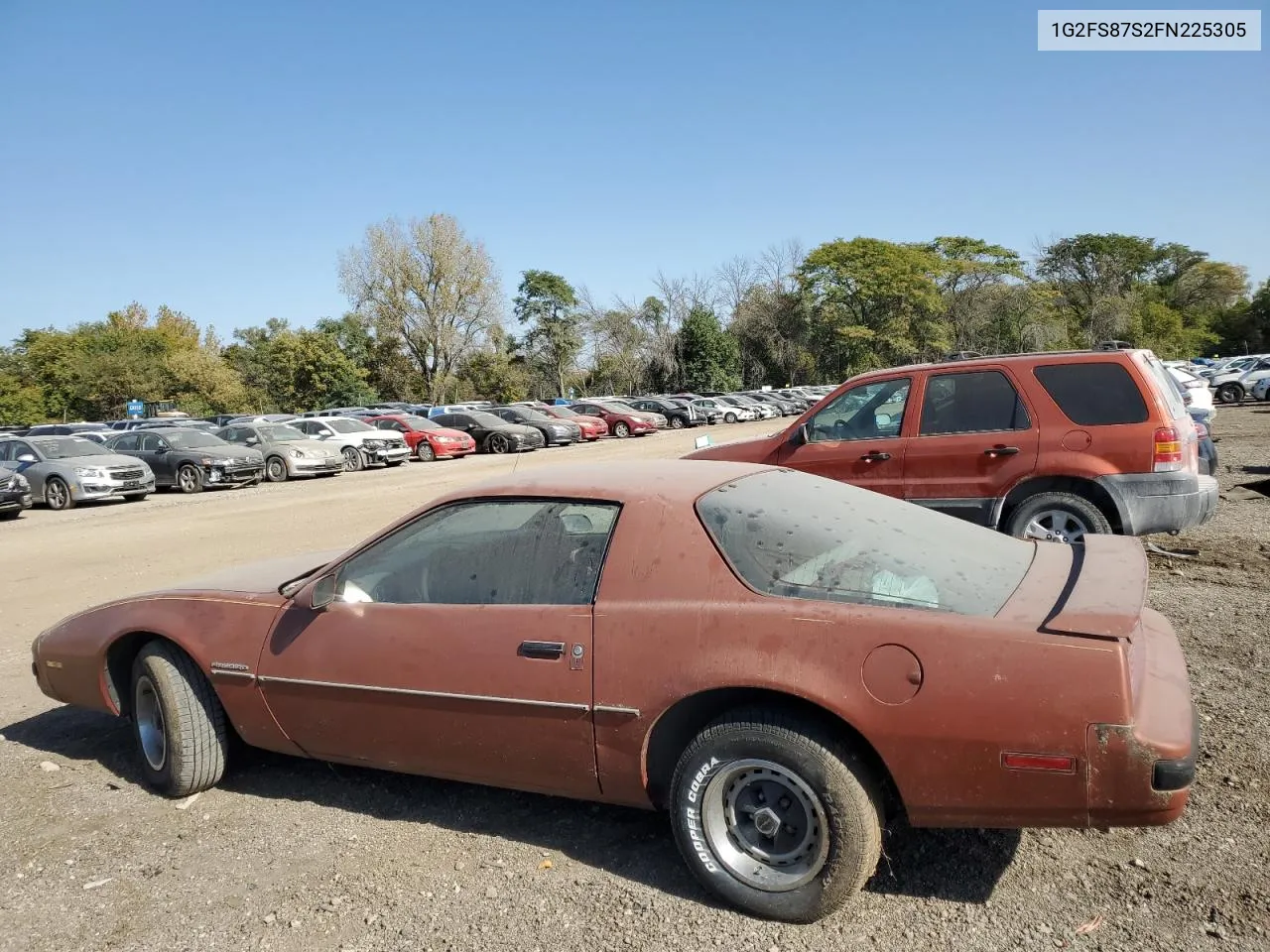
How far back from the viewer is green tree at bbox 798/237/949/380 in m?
64.2

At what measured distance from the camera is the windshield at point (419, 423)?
29516 mm

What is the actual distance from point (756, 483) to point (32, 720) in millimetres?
4393

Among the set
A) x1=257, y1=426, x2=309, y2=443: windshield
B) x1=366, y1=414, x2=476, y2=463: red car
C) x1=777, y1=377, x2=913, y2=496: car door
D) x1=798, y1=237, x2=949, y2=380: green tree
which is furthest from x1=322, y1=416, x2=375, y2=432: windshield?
x1=798, y1=237, x2=949, y2=380: green tree

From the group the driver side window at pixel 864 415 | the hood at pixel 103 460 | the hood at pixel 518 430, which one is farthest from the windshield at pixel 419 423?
the driver side window at pixel 864 415

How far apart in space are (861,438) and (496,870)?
5.55 metres

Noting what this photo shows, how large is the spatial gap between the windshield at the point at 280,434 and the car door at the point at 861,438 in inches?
731

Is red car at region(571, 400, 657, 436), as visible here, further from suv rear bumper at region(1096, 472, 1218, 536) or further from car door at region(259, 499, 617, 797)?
car door at region(259, 499, 617, 797)

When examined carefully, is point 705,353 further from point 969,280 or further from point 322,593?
point 322,593

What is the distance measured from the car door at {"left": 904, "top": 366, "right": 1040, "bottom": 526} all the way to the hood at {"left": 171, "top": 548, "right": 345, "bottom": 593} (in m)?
4.82

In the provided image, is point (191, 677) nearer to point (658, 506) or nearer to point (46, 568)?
point (658, 506)

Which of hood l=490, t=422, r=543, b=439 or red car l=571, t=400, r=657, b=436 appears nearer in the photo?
hood l=490, t=422, r=543, b=439

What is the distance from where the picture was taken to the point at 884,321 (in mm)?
65312

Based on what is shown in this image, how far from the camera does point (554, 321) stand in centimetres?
6962

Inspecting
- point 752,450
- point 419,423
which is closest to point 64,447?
point 419,423
